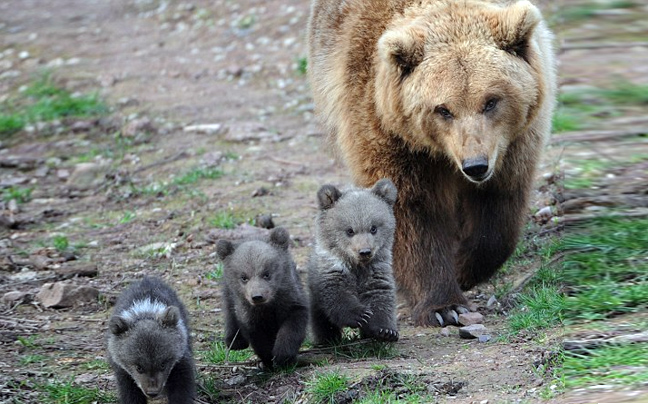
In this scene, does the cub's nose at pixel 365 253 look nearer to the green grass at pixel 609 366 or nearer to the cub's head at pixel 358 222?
the cub's head at pixel 358 222

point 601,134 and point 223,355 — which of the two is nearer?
point 601,134

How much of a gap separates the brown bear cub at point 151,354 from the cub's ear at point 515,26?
2.75m

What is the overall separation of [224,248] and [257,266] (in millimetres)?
328

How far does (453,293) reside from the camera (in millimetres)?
6816

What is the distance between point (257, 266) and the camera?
571cm

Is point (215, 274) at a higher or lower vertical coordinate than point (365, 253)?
lower

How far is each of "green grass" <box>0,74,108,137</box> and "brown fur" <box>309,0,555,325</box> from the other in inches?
250

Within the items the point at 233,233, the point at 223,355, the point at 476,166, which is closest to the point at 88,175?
the point at 233,233

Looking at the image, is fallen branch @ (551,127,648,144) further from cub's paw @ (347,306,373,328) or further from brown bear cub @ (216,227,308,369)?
brown bear cub @ (216,227,308,369)

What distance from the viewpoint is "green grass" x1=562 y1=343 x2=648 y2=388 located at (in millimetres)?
4324

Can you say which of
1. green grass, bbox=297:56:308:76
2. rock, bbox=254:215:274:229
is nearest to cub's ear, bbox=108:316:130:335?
rock, bbox=254:215:274:229

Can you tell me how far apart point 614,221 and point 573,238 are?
9.6 inches

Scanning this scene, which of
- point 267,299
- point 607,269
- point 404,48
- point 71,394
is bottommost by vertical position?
point 71,394

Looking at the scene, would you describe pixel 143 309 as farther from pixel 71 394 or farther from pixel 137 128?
pixel 137 128
